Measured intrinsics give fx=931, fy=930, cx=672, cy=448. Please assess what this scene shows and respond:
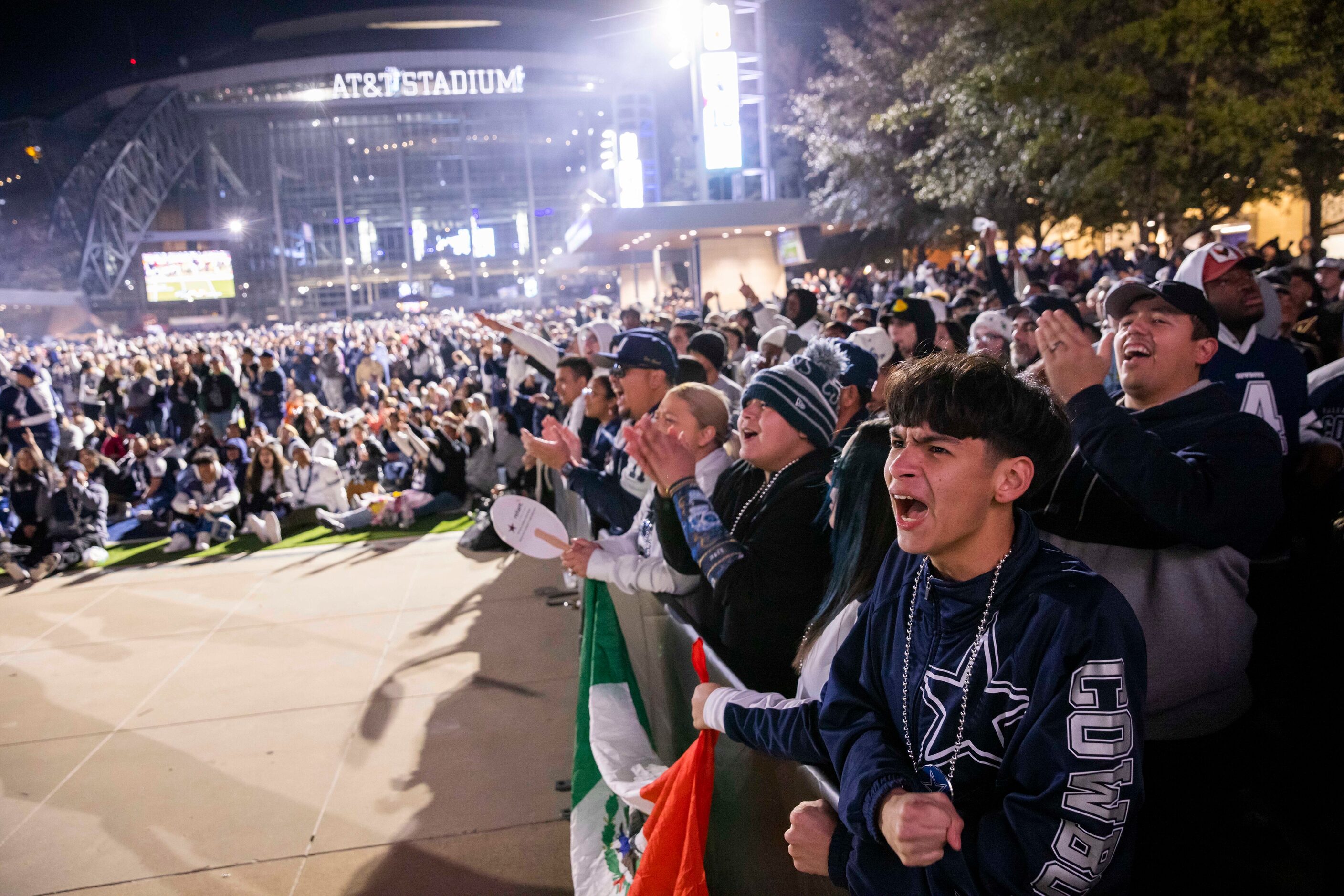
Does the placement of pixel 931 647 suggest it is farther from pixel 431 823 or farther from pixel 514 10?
pixel 514 10

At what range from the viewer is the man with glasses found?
473 cm

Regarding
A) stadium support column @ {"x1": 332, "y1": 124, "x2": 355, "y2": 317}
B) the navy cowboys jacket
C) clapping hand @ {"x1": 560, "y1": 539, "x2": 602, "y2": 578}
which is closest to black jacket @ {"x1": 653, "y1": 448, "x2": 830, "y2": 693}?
Result: clapping hand @ {"x1": 560, "y1": 539, "x2": 602, "y2": 578}

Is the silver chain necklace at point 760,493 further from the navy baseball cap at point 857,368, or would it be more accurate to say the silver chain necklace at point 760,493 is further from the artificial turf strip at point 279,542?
the artificial turf strip at point 279,542

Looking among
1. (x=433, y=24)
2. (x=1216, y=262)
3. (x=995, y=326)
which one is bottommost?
(x=995, y=326)

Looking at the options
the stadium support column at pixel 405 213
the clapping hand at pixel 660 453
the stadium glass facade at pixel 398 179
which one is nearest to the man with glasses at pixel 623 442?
the clapping hand at pixel 660 453

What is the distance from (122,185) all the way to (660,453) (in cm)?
7775

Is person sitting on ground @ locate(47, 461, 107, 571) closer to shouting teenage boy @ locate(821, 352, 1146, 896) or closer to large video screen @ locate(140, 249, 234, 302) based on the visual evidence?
shouting teenage boy @ locate(821, 352, 1146, 896)

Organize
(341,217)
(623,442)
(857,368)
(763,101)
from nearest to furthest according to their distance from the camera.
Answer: (857,368) < (623,442) < (763,101) < (341,217)

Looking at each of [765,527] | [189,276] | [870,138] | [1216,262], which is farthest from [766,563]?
[189,276]

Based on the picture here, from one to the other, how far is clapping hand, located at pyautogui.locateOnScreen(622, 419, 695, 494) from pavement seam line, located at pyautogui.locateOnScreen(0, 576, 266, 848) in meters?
4.20

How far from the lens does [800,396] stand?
3160mm

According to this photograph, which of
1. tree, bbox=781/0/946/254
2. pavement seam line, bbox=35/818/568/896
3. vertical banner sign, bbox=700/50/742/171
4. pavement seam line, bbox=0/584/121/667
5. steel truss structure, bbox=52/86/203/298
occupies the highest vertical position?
steel truss structure, bbox=52/86/203/298

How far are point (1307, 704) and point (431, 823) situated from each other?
3.85m

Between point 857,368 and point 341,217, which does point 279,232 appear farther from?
point 857,368
